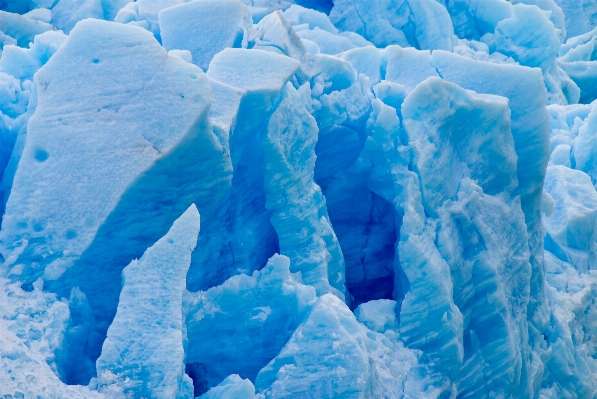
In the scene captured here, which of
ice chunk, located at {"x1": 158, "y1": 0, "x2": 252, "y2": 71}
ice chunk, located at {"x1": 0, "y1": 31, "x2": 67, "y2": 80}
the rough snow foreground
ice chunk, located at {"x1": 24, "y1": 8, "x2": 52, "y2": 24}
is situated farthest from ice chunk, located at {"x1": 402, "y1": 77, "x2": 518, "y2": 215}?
ice chunk, located at {"x1": 24, "y1": 8, "x2": 52, "y2": 24}

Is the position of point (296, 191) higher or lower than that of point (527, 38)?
higher

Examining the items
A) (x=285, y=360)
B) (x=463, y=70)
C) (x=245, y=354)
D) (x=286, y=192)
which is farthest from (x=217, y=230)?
(x=463, y=70)

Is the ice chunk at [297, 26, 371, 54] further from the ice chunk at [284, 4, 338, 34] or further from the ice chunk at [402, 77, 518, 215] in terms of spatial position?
the ice chunk at [402, 77, 518, 215]

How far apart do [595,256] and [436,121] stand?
2460mm

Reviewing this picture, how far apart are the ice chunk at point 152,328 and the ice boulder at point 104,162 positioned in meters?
0.25

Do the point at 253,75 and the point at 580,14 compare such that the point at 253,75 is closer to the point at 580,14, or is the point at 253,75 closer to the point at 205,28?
the point at 205,28

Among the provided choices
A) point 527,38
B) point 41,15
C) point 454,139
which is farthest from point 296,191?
point 527,38

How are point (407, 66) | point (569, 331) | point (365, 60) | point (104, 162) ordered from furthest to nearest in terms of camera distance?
point (569, 331) < point (365, 60) < point (407, 66) < point (104, 162)

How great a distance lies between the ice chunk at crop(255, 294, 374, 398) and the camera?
98.7 inches

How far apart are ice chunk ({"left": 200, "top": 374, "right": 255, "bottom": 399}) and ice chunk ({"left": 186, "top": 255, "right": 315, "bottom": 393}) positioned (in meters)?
0.46

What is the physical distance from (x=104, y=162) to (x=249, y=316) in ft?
3.15

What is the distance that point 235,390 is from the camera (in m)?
2.28

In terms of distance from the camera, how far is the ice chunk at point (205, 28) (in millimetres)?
3406

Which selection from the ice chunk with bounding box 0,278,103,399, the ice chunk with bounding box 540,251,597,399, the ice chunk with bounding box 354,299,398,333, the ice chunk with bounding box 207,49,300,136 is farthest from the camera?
the ice chunk with bounding box 540,251,597,399
